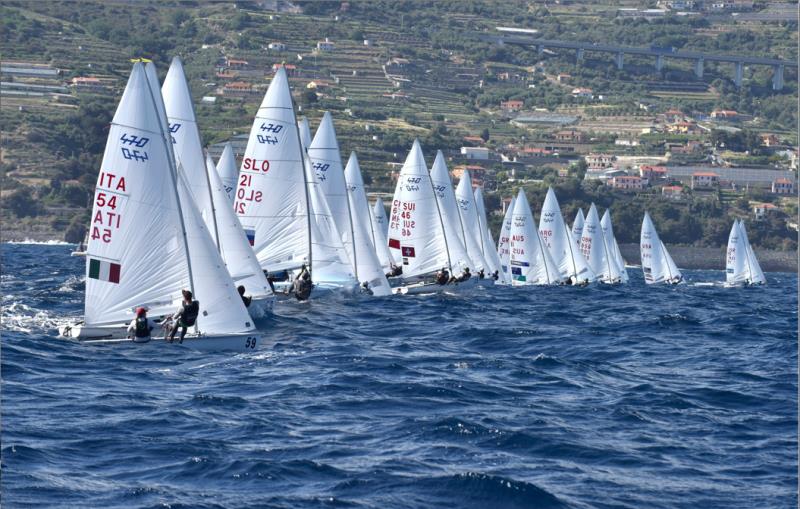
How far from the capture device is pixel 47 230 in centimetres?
14150

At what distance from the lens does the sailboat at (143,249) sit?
25.0 m

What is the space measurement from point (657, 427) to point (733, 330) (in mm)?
17967

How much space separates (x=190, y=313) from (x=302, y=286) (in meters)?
11.3

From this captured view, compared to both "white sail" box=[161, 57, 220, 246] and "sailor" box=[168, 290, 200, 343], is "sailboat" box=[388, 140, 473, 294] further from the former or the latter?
"sailor" box=[168, 290, 200, 343]

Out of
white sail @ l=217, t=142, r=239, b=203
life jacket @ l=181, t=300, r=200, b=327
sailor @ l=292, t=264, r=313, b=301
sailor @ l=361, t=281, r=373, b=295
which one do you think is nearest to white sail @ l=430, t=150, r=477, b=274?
white sail @ l=217, t=142, r=239, b=203

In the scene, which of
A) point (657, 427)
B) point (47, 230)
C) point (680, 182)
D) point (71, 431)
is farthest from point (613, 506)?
point (680, 182)

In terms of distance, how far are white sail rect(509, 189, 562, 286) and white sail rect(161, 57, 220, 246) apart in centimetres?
3236

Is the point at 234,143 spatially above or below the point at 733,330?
above

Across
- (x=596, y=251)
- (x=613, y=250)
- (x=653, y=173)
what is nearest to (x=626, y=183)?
(x=653, y=173)

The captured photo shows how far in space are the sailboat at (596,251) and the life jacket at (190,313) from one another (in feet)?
188

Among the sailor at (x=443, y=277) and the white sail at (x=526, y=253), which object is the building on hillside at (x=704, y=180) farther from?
the sailor at (x=443, y=277)

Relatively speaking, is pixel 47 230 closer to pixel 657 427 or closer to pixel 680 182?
pixel 680 182

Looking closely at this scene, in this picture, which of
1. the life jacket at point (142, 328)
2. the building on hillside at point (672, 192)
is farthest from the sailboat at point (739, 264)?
the building on hillside at point (672, 192)

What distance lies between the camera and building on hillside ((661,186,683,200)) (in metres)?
179
